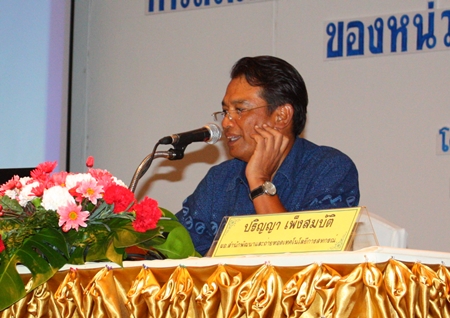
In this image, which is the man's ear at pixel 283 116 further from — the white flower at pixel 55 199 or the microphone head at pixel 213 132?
the white flower at pixel 55 199

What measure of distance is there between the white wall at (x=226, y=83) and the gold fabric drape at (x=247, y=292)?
7.10 feet

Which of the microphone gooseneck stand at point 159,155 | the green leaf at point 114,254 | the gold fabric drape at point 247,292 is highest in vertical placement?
the microphone gooseneck stand at point 159,155

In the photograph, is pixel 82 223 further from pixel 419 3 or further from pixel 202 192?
pixel 419 3

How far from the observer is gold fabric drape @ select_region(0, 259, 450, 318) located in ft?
4.20

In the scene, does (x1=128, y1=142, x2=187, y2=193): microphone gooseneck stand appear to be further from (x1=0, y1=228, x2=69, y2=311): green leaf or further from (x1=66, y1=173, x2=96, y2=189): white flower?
(x1=0, y1=228, x2=69, y2=311): green leaf

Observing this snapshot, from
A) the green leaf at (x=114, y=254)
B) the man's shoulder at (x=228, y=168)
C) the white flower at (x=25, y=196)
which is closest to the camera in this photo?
the green leaf at (x=114, y=254)

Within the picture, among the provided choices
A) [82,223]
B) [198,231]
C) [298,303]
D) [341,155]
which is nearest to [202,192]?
[198,231]

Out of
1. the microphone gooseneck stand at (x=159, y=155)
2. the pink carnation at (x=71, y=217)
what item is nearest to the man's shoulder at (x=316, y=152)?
the microphone gooseneck stand at (x=159, y=155)

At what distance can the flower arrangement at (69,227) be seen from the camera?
152 cm

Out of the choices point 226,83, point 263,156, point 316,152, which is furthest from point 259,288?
point 226,83

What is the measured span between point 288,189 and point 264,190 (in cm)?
24

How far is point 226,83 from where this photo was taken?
3.99 metres

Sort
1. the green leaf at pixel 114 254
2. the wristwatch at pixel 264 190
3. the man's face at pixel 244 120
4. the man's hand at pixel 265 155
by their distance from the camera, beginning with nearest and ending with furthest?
the green leaf at pixel 114 254 < the wristwatch at pixel 264 190 < the man's hand at pixel 265 155 < the man's face at pixel 244 120

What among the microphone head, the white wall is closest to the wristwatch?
the microphone head
